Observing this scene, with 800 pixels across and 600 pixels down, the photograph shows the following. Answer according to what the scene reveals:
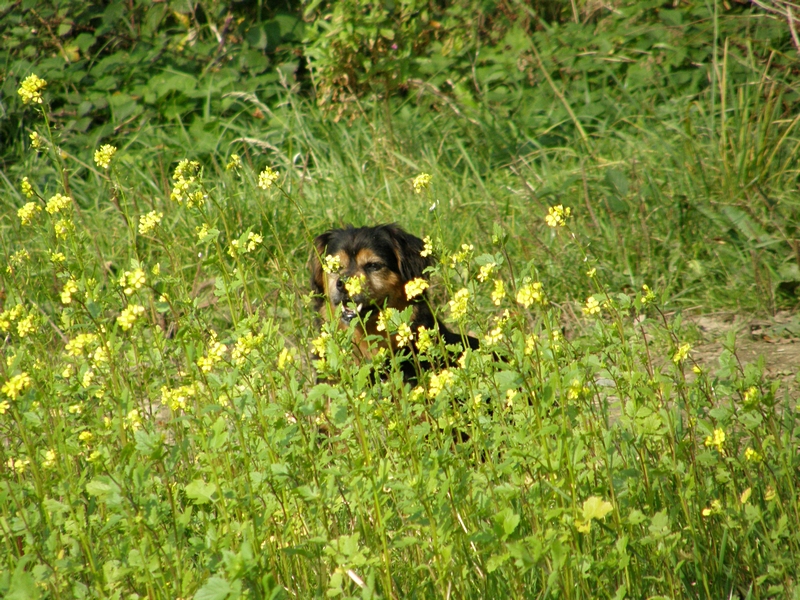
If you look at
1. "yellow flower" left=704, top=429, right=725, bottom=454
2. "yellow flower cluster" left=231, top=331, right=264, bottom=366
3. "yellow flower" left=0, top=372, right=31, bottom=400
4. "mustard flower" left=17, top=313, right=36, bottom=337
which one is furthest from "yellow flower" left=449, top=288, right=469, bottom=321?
"mustard flower" left=17, top=313, right=36, bottom=337

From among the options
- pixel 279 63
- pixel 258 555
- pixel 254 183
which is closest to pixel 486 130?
pixel 254 183

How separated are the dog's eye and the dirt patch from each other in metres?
1.68

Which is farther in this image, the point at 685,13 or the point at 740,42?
the point at 685,13

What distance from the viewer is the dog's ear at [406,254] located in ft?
15.5

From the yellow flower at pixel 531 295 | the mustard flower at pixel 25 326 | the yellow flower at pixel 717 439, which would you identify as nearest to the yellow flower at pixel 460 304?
the yellow flower at pixel 531 295

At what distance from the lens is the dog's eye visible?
15.3 feet

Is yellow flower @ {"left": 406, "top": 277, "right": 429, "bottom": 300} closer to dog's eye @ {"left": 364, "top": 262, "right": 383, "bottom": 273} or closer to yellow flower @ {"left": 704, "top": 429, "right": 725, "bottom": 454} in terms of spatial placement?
yellow flower @ {"left": 704, "top": 429, "right": 725, "bottom": 454}

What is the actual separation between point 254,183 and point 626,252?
2.51m

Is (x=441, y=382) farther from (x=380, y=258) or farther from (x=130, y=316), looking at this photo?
(x=380, y=258)

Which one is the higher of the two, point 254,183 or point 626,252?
point 254,183

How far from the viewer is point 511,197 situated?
18.1ft

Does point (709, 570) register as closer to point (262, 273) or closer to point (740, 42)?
point (262, 273)

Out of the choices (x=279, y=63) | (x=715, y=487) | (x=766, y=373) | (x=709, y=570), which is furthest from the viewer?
(x=279, y=63)

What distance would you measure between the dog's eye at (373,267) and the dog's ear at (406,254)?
127mm
